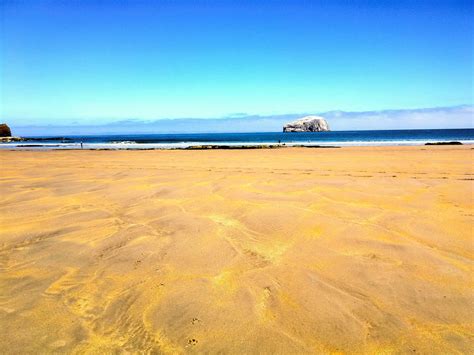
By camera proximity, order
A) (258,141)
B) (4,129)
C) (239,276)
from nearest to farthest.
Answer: (239,276), (258,141), (4,129)

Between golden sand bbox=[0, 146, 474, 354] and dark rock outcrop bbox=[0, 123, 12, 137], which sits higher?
dark rock outcrop bbox=[0, 123, 12, 137]

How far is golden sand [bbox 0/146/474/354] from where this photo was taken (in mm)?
1798

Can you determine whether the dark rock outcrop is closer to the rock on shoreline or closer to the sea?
the sea

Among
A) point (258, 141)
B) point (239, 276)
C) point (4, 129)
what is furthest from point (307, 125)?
point (239, 276)

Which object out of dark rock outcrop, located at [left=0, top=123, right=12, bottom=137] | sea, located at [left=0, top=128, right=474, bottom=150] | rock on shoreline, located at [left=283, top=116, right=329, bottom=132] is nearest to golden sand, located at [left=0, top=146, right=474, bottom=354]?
sea, located at [left=0, top=128, right=474, bottom=150]

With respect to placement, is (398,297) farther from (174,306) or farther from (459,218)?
(459,218)

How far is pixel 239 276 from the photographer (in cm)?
248

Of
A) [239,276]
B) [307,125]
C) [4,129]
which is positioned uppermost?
[307,125]

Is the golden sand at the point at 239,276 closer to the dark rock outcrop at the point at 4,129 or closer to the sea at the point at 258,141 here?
the sea at the point at 258,141

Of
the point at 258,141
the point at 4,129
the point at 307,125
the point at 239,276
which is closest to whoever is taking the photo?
the point at 239,276

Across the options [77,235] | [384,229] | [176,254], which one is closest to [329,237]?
[384,229]

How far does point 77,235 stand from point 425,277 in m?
3.77

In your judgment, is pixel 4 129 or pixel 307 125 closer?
pixel 4 129

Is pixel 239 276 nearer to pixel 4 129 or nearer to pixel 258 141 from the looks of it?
pixel 258 141
